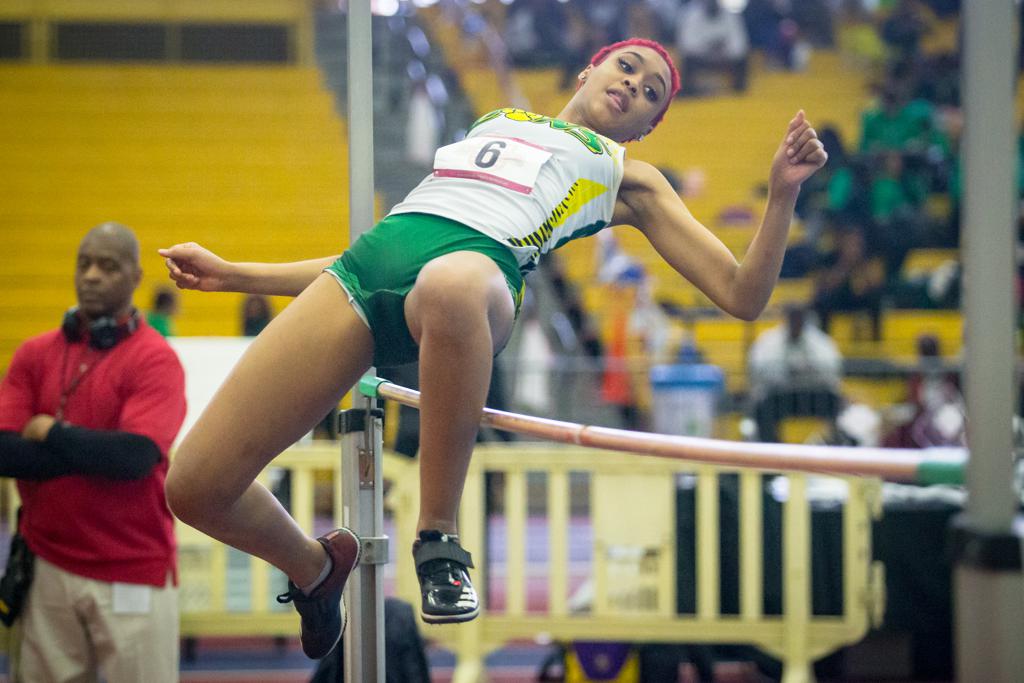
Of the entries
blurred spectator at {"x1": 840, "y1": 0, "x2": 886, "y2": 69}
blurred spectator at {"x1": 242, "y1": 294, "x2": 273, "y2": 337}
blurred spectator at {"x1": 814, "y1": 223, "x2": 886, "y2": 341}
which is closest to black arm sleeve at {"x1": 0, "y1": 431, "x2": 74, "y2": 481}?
blurred spectator at {"x1": 242, "y1": 294, "x2": 273, "y2": 337}

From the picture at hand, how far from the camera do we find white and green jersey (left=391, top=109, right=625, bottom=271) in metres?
2.08

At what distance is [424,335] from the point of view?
1.92 meters

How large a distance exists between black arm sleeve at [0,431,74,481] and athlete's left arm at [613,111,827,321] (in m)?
1.48

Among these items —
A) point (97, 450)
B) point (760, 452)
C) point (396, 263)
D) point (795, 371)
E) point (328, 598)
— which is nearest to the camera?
point (760, 452)

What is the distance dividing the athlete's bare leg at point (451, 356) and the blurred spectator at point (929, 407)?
4.31m

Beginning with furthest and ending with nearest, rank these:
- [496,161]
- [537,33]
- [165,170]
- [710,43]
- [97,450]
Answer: [537,33], [710,43], [165,170], [97,450], [496,161]

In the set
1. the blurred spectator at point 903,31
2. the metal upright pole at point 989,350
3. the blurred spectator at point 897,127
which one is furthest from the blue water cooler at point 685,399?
the blurred spectator at point 903,31

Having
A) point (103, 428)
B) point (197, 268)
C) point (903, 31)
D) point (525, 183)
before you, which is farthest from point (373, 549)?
point (903, 31)

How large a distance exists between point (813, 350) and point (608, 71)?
530 centimetres

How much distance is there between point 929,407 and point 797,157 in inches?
189

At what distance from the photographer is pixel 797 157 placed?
2.08 metres

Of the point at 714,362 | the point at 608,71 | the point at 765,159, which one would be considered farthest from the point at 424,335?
the point at 765,159

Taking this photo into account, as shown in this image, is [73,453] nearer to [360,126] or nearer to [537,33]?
[360,126]

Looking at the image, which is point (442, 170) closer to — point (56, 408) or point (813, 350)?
point (56, 408)
